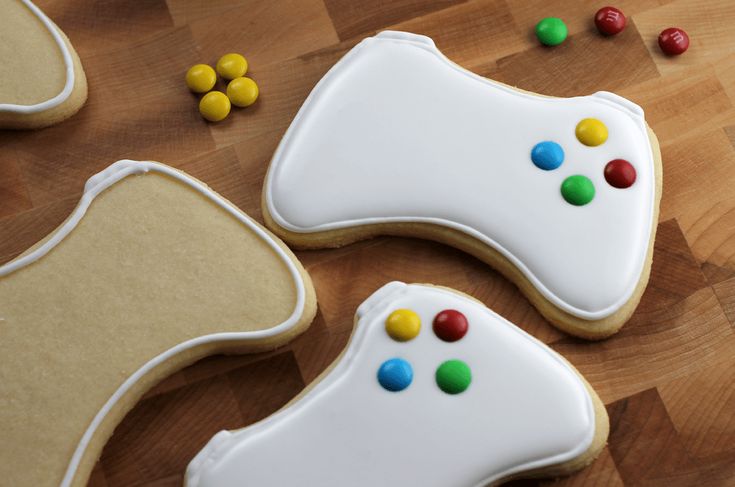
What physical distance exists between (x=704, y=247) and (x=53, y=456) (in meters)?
0.79

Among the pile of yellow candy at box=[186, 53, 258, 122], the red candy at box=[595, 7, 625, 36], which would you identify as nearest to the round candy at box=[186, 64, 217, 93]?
the pile of yellow candy at box=[186, 53, 258, 122]

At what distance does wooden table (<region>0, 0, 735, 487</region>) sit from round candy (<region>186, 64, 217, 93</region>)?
0.07 feet

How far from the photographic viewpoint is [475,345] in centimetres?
106

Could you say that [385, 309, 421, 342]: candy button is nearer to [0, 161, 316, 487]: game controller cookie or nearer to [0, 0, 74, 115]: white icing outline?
[0, 161, 316, 487]: game controller cookie

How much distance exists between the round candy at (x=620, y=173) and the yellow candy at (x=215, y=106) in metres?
0.47

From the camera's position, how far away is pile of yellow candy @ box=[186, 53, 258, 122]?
1.19m

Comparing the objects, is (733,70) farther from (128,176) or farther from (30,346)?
(30,346)

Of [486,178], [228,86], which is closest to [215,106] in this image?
[228,86]

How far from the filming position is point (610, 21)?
47.7 inches

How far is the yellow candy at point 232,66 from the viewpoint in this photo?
120 centimetres

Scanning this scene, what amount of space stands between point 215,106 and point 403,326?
0.37 metres

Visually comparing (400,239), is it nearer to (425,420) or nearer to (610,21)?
(425,420)

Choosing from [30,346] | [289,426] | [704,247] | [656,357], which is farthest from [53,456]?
[704,247]

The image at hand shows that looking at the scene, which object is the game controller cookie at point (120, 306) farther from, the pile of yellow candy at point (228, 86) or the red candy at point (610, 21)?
the red candy at point (610, 21)
